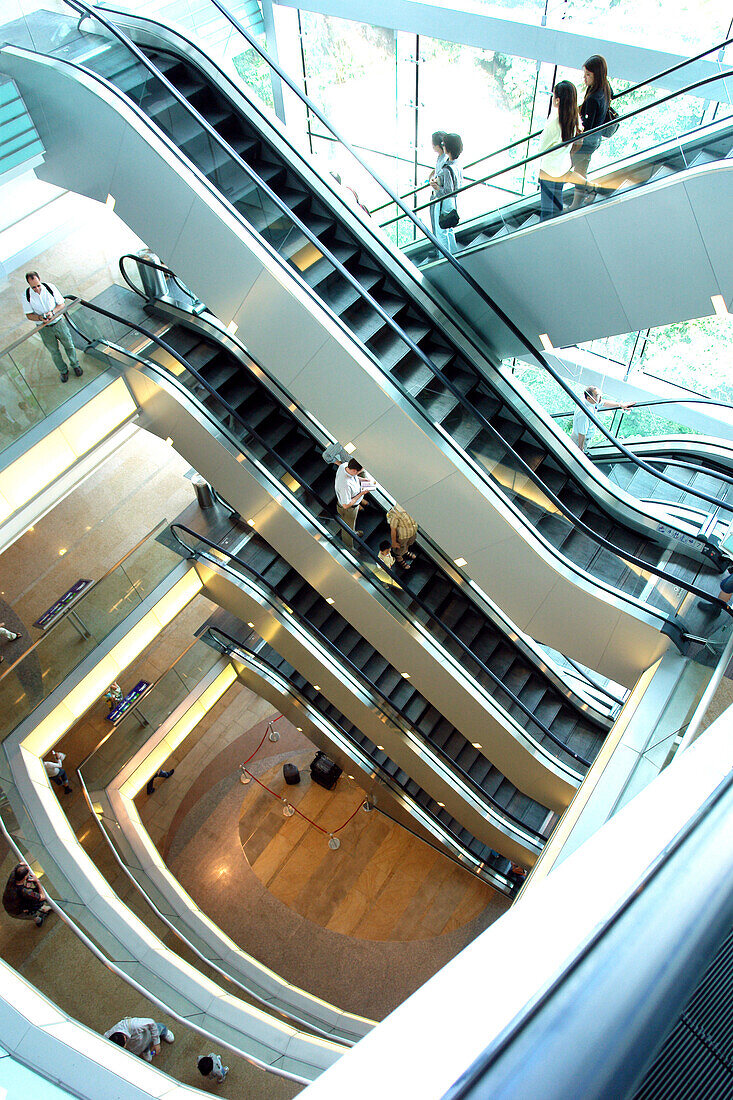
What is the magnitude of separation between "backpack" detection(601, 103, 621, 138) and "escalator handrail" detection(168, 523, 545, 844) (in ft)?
25.8

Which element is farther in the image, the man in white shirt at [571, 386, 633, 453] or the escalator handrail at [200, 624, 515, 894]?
the escalator handrail at [200, 624, 515, 894]

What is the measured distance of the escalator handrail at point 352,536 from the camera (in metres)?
9.46

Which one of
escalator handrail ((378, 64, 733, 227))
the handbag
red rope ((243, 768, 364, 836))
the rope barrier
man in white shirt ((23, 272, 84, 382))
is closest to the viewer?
escalator handrail ((378, 64, 733, 227))

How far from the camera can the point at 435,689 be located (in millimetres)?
11047

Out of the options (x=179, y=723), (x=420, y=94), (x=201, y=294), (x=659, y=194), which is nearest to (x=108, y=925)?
(x=179, y=723)

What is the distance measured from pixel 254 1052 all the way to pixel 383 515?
673cm

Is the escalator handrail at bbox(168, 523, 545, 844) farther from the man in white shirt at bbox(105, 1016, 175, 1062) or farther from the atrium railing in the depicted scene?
the man in white shirt at bbox(105, 1016, 175, 1062)

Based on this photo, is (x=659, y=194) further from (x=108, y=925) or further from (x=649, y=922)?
(x=108, y=925)

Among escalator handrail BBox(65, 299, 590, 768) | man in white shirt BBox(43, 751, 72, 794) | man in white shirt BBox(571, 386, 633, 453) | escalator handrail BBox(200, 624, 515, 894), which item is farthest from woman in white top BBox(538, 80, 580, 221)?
man in white shirt BBox(43, 751, 72, 794)

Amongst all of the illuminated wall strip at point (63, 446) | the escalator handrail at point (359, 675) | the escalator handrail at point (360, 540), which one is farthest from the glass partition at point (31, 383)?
the escalator handrail at point (359, 675)

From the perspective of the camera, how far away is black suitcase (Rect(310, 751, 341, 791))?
16.5m

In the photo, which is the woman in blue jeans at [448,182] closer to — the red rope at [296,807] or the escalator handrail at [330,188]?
the escalator handrail at [330,188]

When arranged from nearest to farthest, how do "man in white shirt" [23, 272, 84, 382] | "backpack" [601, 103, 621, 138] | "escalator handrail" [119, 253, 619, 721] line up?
"backpack" [601, 103, 621, 138], "man in white shirt" [23, 272, 84, 382], "escalator handrail" [119, 253, 619, 721]

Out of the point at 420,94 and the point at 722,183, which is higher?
the point at 420,94
